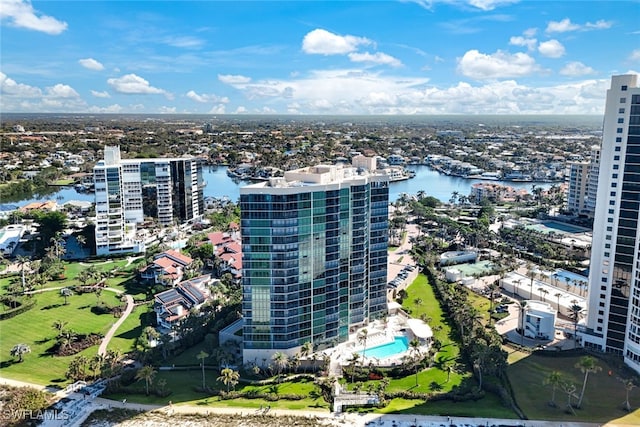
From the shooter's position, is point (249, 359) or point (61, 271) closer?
point (249, 359)

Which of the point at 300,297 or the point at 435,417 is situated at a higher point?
the point at 300,297

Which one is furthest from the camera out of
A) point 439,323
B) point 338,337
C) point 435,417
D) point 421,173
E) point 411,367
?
point 421,173

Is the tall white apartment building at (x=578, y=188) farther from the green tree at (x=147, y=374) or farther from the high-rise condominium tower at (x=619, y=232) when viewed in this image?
the green tree at (x=147, y=374)

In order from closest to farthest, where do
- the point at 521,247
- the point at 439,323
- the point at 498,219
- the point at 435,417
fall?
the point at 435,417 < the point at 439,323 < the point at 521,247 < the point at 498,219

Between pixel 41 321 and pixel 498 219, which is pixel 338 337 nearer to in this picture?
pixel 41 321

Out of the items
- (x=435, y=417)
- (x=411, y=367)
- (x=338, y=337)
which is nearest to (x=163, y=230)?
(x=338, y=337)

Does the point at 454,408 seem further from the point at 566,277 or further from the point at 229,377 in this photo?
the point at 566,277

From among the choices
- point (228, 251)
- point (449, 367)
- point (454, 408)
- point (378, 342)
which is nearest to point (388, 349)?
point (378, 342)
